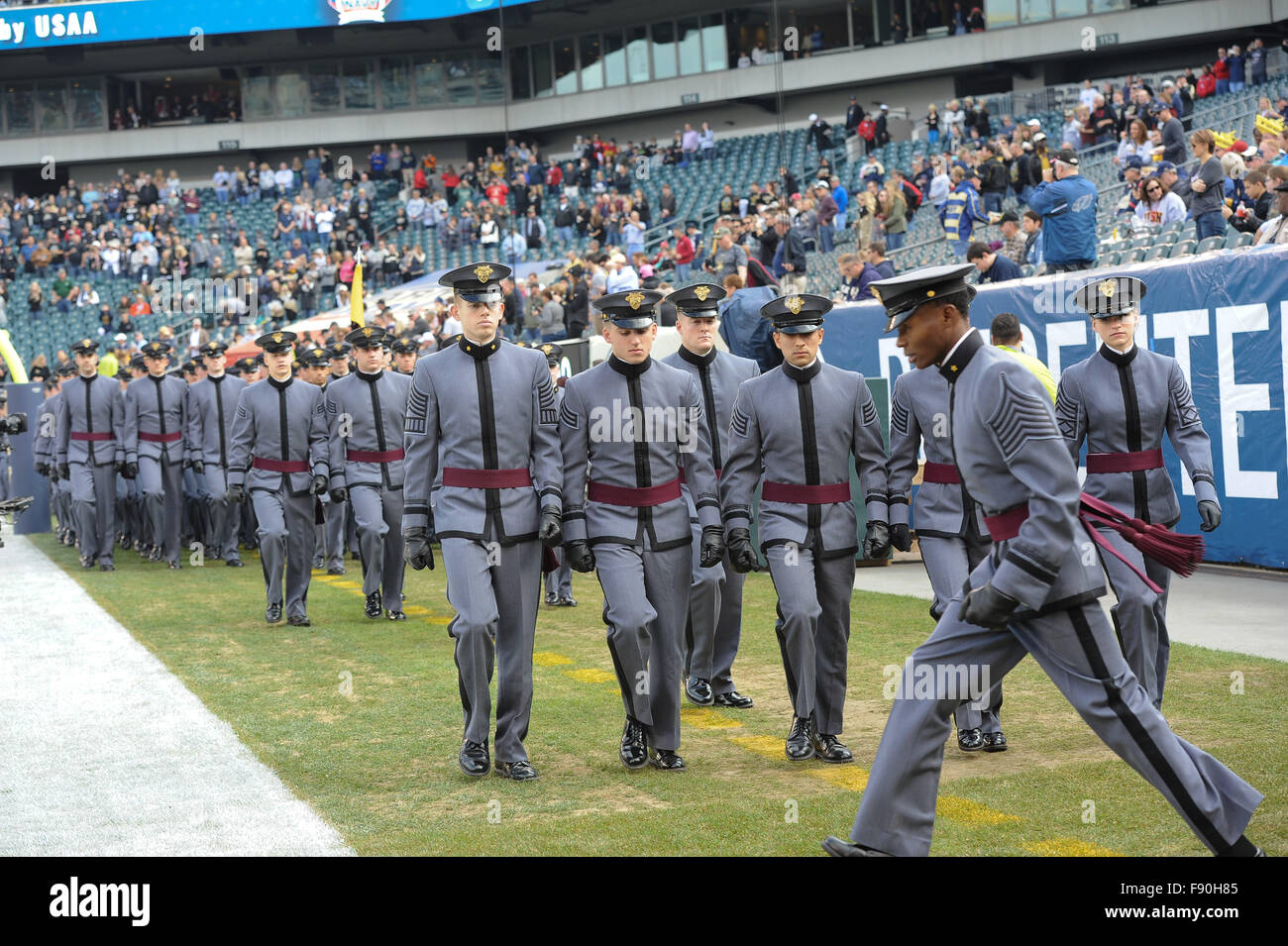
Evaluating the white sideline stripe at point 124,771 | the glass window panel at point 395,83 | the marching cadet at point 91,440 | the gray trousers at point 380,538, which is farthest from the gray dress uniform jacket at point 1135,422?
the glass window panel at point 395,83

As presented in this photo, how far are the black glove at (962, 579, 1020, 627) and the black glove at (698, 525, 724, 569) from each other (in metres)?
2.40

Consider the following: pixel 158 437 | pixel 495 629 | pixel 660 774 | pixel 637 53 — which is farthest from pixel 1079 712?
pixel 637 53

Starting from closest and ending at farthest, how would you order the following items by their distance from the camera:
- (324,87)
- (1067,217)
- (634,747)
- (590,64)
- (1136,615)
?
1. (1136,615)
2. (634,747)
3. (1067,217)
4. (590,64)
5. (324,87)

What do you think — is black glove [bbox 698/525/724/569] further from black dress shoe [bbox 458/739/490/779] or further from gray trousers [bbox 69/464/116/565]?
gray trousers [bbox 69/464/116/565]

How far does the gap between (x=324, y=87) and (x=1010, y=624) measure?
4631cm

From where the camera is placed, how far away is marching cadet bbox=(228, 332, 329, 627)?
38.4 ft

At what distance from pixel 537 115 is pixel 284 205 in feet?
28.7

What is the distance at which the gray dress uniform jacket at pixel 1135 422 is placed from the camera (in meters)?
6.91

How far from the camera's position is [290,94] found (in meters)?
47.4

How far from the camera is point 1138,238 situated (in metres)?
15.6

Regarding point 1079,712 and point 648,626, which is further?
point 648,626

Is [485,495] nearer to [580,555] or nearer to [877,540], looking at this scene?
[580,555]
